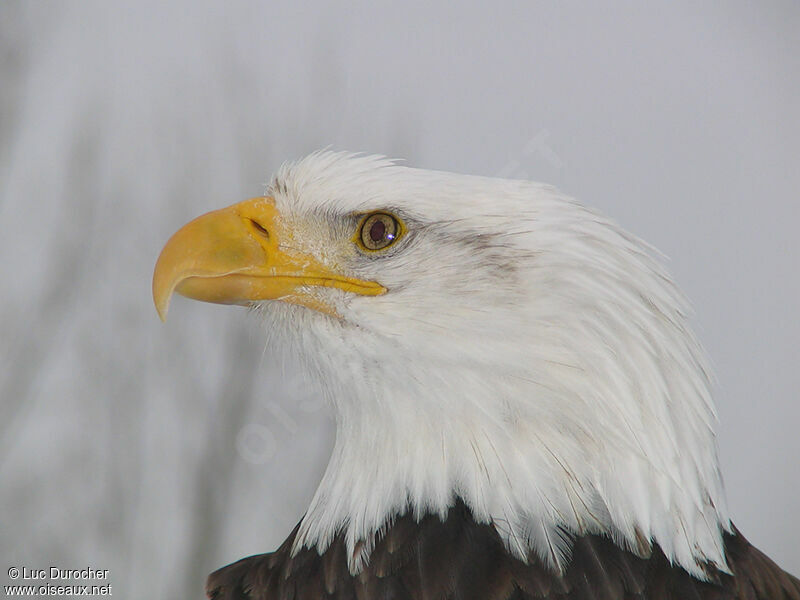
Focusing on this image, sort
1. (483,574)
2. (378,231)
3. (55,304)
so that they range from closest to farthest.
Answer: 1. (483,574)
2. (378,231)
3. (55,304)

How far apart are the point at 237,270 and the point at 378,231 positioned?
17 cm

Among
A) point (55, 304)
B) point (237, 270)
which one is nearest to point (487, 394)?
point (237, 270)

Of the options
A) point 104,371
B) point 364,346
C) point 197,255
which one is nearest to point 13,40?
point 104,371

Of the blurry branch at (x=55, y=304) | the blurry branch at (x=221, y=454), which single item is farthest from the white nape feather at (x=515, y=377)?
the blurry branch at (x=55, y=304)

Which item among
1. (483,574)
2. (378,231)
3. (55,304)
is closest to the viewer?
(483,574)

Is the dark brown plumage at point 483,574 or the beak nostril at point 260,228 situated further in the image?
the beak nostril at point 260,228

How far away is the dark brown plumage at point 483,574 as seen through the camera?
2.79 ft

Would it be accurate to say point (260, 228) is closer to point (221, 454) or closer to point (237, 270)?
point (237, 270)

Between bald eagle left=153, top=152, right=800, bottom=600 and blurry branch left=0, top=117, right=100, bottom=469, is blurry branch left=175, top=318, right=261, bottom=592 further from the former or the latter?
bald eagle left=153, top=152, right=800, bottom=600

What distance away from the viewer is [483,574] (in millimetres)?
860

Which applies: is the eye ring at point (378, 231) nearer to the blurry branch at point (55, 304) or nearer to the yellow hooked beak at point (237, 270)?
the yellow hooked beak at point (237, 270)

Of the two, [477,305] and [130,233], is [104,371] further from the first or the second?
[477,305]

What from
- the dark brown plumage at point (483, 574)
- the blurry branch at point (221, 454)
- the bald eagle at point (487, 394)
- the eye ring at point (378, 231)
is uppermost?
the eye ring at point (378, 231)

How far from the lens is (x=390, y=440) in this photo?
94 centimetres
